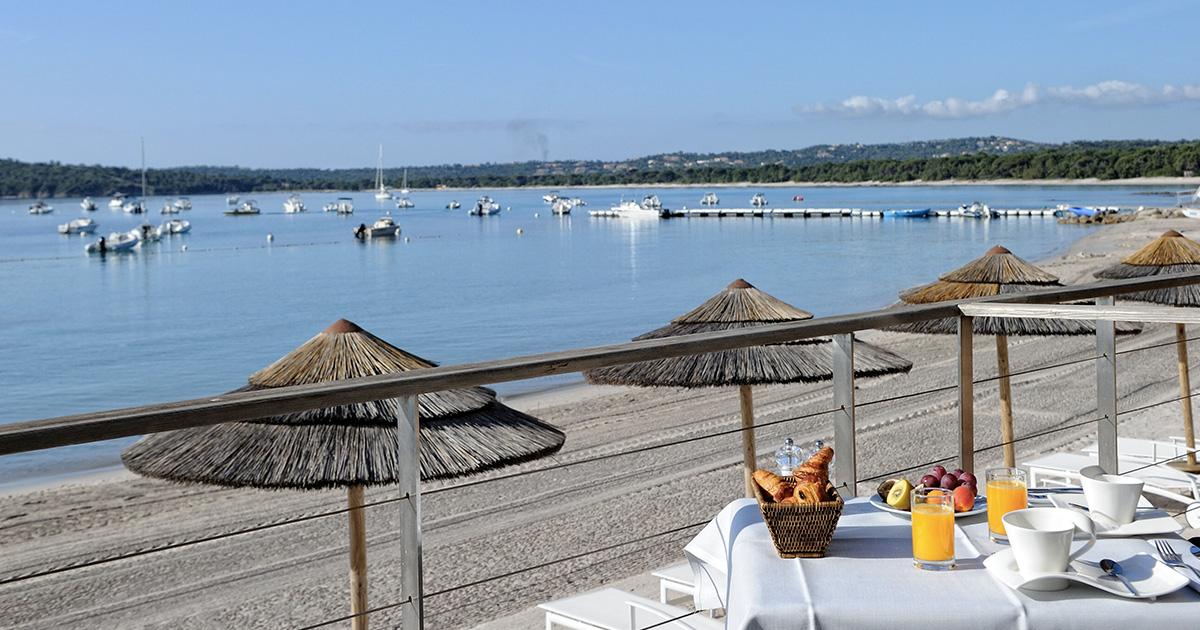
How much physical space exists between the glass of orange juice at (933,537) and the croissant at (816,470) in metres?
0.19

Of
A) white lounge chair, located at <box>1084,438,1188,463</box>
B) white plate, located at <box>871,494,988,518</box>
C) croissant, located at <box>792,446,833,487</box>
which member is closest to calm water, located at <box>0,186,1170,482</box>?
white lounge chair, located at <box>1084,438,1188,463</box>

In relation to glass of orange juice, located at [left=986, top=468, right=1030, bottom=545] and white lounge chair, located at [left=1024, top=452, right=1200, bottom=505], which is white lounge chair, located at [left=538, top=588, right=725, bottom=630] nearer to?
glass of orange juice, located at [left=986, top=468, right=1030, bottom=545]

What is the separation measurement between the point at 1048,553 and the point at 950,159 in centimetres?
16303

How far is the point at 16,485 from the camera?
13812 mm

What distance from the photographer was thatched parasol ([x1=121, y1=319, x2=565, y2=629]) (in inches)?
167

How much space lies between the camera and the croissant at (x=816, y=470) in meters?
2.45

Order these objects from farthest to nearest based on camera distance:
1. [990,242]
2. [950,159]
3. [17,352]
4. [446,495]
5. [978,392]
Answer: [950,159] < [990,242] < [17,352] < [978,392] < [446,495]

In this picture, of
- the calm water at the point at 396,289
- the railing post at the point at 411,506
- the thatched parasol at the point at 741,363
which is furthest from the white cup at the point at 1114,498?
the calm water at the point at 396,289

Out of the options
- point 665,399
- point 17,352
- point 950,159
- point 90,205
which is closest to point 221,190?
point 90,205

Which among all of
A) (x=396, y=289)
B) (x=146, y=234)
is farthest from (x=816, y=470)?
(x=146, y=234)

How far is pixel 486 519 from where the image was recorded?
31.3ft

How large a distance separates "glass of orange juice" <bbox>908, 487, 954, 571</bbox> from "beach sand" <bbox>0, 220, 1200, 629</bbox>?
3.63 m

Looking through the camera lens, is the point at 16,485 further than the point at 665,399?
No

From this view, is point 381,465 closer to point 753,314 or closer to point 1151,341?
point 753,314
